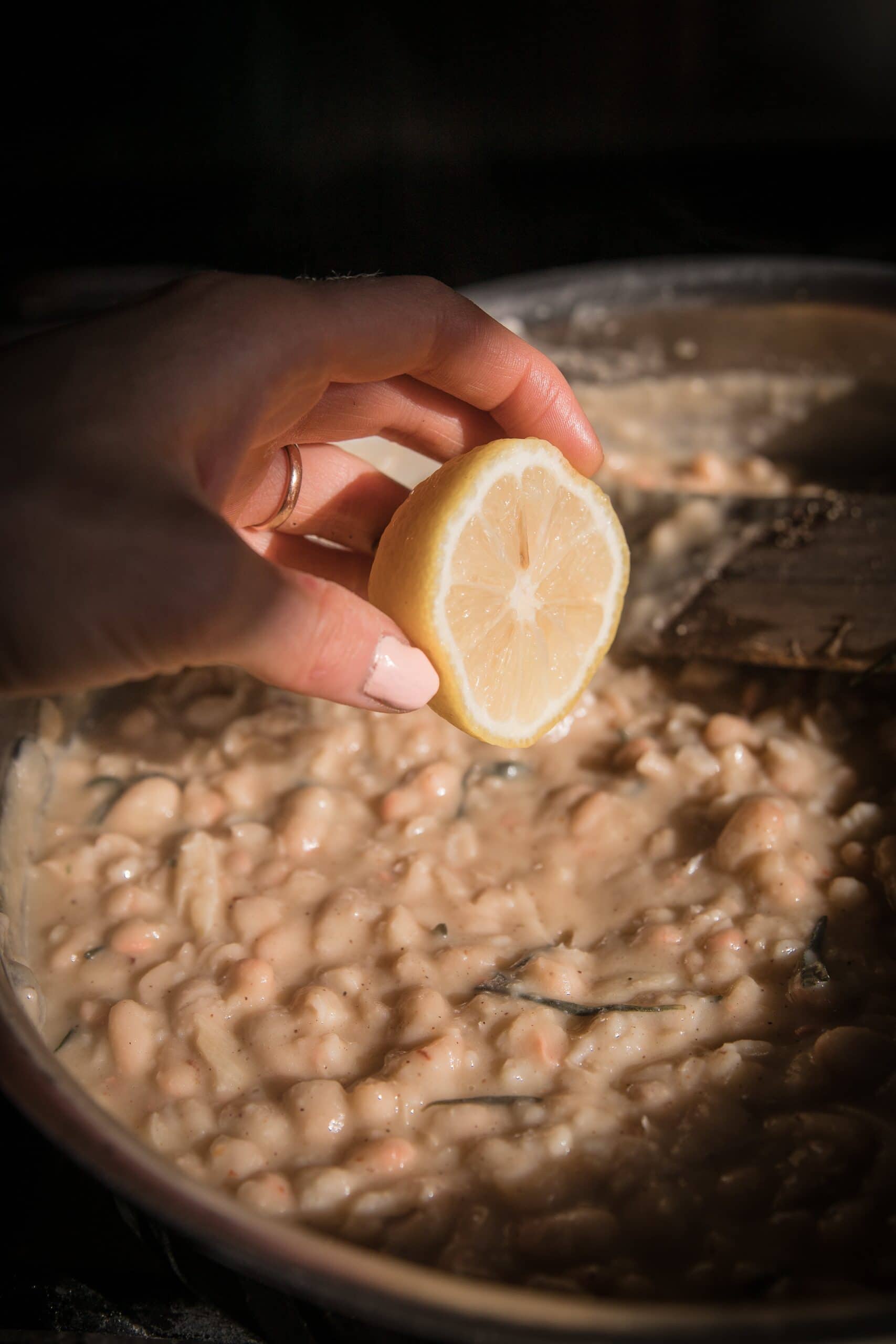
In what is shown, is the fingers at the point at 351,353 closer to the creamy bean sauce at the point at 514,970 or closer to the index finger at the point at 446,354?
the index finger at the point at 446,354

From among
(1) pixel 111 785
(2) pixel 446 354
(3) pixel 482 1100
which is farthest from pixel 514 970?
(2) pixel 446 354

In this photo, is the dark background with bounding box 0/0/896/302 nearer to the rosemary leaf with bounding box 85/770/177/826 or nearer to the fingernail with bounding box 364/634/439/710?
the rosemary leaf with bounding box 85/770/177/826

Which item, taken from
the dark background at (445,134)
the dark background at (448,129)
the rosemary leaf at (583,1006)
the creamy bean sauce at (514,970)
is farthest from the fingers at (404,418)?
the dark background at (448,129)

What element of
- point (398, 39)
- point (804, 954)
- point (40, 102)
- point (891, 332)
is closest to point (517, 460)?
point (804, 954)

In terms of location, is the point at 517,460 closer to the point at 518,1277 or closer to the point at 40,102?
the point at 518,1277

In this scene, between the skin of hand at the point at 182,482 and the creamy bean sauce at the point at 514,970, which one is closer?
the skin of hand at the point at 182,482

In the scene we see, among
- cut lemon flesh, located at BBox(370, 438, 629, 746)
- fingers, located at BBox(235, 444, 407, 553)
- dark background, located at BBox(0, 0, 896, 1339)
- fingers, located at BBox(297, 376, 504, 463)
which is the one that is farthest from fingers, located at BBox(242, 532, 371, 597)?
dark background, located at BBox(0, 0, 896, 1339)
